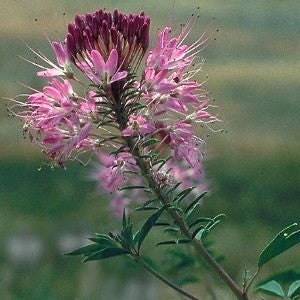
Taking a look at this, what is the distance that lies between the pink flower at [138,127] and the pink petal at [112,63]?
0.04 metres

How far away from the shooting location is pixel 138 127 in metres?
0.79

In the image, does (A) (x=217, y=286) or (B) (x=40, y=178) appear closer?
(A) (x=217, y=286)

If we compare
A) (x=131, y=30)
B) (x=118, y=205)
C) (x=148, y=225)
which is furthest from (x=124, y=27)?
(x=118, y=205)

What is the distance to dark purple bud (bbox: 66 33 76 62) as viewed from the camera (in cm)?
83

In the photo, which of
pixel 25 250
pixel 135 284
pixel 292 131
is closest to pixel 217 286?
pixel 135 284

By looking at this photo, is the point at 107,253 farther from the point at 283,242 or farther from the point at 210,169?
the point at 210,169

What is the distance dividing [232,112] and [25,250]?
98cm

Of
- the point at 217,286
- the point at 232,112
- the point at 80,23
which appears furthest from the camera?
the point at 232,112

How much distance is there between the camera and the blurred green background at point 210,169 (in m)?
2.22

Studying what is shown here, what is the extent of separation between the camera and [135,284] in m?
1.94

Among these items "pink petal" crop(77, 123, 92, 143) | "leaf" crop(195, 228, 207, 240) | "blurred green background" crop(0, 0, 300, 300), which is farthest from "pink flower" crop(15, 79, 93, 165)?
"blurred green background" crop(0, 0, 300, 300)

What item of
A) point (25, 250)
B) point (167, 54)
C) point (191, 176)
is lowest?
point (25, 250)

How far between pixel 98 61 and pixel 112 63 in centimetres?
1

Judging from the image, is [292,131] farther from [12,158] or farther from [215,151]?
[12,158]
